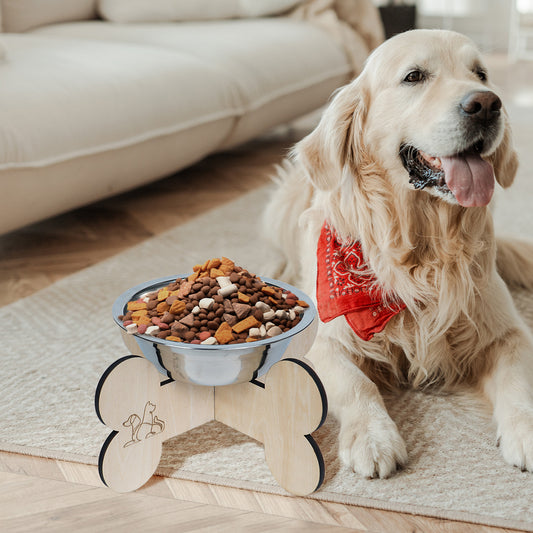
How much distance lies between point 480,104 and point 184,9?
9.13 feet

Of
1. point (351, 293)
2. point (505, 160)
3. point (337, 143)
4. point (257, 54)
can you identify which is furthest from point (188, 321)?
point (257, 54)

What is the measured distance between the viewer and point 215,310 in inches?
47.8

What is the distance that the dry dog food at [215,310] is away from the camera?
3.86 ft

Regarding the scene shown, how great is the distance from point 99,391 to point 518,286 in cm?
139

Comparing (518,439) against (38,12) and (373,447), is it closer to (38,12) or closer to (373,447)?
(373,447)

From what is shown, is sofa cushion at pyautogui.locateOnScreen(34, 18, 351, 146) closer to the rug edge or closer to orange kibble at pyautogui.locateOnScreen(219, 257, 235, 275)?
orange kibble at pyautogui.locateOnScreen(219, 257, 235, 275)

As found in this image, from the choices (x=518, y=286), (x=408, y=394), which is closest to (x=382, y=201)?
(x=408, y=394)

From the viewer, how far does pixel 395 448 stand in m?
1.25

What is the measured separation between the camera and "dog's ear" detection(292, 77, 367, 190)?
1.47 meters

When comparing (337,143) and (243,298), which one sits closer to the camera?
(243,298)

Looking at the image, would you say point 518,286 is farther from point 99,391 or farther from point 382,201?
point 99,391

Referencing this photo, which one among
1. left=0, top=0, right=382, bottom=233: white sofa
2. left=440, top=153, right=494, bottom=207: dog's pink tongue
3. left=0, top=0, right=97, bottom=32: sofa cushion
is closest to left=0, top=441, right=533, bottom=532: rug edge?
left=440, top=153, right=494, bottom=207: dog's pink tongue

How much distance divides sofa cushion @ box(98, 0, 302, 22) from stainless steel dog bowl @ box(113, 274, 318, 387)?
2.73 m

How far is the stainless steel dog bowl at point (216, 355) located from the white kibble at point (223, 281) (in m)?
0.15
